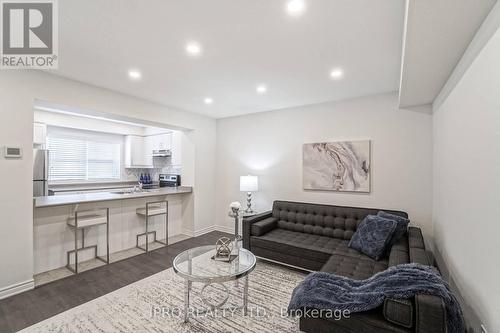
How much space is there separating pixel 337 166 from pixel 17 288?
453cm

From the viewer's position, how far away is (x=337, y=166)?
150 inches

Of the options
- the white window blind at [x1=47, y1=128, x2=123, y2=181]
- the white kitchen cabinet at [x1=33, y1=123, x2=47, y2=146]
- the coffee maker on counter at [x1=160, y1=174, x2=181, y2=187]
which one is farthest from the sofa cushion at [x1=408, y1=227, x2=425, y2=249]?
the white window blind at [x1=47, y1=128, x2=123, y2=181]

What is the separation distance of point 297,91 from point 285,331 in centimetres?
302

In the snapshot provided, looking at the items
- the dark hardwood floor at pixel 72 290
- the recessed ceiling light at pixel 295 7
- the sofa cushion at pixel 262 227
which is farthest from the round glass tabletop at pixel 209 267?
the recessed ceiling light at pixel 295 7

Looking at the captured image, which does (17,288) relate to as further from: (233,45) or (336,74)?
(336,74)

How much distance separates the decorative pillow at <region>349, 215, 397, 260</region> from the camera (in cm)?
261

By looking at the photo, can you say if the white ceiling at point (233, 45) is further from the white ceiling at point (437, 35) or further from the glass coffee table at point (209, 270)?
the glass coffee table at point (209, 270)

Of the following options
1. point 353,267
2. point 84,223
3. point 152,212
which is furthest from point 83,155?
point 353,267

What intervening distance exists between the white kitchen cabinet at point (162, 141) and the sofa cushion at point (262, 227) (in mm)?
3505

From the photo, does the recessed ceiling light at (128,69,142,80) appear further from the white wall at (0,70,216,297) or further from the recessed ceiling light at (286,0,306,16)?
the recessed ceiling light at (286,0,306,16)

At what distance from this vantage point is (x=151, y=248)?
407 centimetres

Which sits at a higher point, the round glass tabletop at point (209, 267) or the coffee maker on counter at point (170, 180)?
the coffee maker on counter at point (170, 180)

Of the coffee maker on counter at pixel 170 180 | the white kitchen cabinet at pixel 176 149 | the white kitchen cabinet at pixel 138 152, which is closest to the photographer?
the white kitchen cabinet at pixel 176 149

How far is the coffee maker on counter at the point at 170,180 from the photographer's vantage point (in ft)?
18.9
